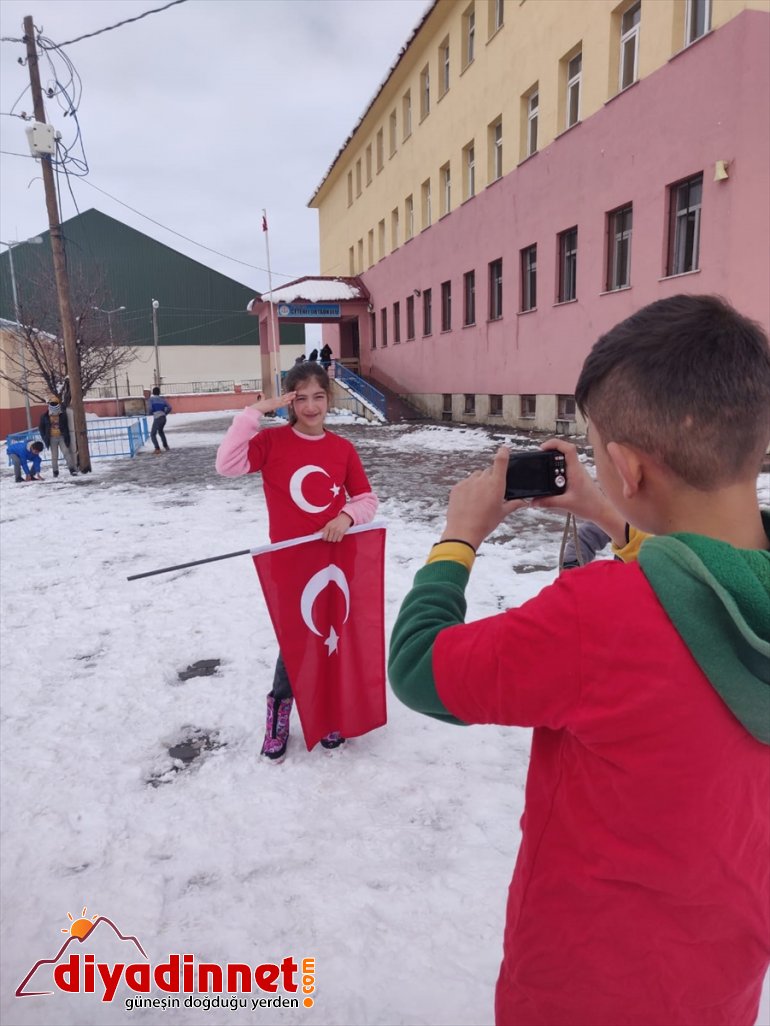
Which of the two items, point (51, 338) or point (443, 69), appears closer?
point (443, 69)

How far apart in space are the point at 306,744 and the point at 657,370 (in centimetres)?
270

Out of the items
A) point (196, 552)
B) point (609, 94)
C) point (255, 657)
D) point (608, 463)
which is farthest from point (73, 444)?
point (608, 463)

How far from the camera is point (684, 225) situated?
1215 cm

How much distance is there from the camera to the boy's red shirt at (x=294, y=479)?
313 centimetres

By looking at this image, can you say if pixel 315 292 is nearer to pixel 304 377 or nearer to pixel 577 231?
pixel 577 231

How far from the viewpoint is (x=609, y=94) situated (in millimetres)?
13648

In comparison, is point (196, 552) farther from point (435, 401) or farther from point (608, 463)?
point (435, 401)

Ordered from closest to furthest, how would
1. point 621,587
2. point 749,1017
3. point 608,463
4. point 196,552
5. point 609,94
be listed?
point 621,587 < point 608,463 < point 749,1017 < point 196,552 < point 609,94

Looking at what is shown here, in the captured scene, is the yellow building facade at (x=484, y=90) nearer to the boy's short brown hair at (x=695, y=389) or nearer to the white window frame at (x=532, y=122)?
the white window frame at (x=532, y=122)

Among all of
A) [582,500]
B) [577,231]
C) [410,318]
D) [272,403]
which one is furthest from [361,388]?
[582,500]

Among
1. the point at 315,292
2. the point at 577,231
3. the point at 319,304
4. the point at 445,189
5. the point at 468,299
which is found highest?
the point at 445,189

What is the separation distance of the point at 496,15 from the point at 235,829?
21921 mm

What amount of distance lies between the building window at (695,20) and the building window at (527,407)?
8.01 m

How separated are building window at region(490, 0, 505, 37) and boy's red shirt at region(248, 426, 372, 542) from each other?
19.8m
